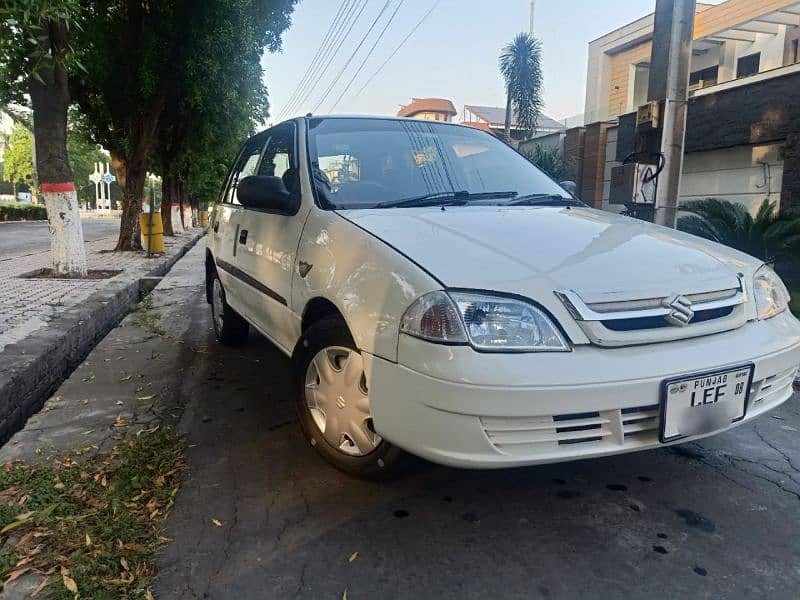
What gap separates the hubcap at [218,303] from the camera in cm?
496

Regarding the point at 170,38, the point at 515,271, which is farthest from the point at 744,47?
the point at 515,271

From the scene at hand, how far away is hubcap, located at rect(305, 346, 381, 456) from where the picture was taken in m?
2.52

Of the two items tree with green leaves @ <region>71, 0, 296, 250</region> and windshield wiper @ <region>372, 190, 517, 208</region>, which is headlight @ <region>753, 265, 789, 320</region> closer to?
windshield wiper @ <region>372, 190, 517, 208</region>

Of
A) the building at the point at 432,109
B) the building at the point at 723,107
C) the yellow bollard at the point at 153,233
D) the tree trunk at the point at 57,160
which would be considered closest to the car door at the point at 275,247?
the building at the point at 723,107

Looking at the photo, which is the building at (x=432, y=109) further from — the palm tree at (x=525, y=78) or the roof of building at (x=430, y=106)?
the palm tree at (x=525, y=78)

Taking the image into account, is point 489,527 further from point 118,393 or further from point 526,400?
point 118,393

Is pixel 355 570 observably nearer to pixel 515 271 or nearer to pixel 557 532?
pixel 557 532

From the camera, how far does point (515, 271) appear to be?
7.32 ft

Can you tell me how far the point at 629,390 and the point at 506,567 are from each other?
2.38 feet

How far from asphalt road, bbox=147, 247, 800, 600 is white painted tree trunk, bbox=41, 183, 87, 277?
22.6ft

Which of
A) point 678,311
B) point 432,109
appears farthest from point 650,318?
point 432,109

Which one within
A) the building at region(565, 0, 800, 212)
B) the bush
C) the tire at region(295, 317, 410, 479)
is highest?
the building at region(565, 0, 800, 212)

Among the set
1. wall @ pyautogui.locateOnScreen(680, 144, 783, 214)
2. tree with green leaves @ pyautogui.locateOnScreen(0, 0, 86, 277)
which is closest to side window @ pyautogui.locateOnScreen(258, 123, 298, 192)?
tree with green leaves @ pyautogui.locateOnScreen(0, 0, 86, 277)

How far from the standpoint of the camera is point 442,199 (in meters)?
3.15
